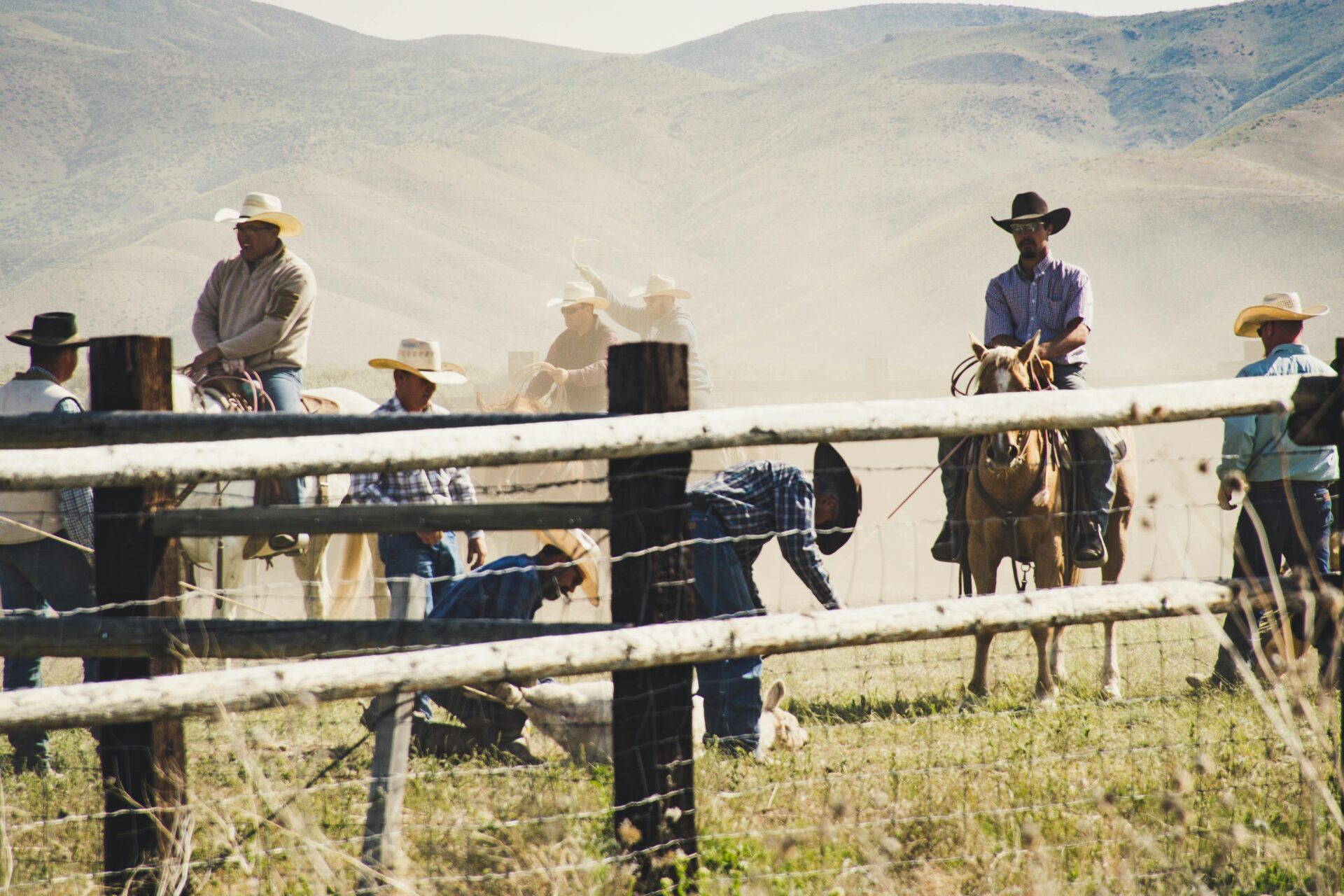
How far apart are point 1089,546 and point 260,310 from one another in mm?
5199

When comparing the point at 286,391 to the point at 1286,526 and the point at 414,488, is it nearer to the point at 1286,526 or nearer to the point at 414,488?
the point at 414,488

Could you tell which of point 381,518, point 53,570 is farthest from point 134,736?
point 53,570

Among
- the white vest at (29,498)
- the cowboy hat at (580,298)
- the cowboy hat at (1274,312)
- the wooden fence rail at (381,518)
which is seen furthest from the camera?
the cowboy hat at (580,298)

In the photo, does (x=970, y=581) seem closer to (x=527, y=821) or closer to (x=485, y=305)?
(x=527, y=821)

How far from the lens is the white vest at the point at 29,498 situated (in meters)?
5.69

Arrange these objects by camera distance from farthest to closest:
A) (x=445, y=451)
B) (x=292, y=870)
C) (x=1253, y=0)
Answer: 1. (x=1253, y=0)
2. (x=292, y=870)
3. (x=445, y=451)

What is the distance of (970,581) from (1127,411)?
13.7 feet

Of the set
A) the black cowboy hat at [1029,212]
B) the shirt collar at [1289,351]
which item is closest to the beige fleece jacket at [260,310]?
the black cowboy hat at [1029,212]

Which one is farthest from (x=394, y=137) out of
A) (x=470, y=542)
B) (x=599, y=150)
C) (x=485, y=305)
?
(x=470, y=542)

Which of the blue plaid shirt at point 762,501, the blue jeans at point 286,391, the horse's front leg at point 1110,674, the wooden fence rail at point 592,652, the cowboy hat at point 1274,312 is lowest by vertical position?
the horse's front leg at point 1110,674

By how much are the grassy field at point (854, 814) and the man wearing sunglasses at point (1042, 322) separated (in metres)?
1.72

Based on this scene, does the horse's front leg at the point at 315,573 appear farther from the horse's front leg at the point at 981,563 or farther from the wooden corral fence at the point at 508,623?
the wooden corral fence at the point at 508,623

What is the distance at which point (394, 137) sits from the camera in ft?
579

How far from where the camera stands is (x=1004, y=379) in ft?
21.5
